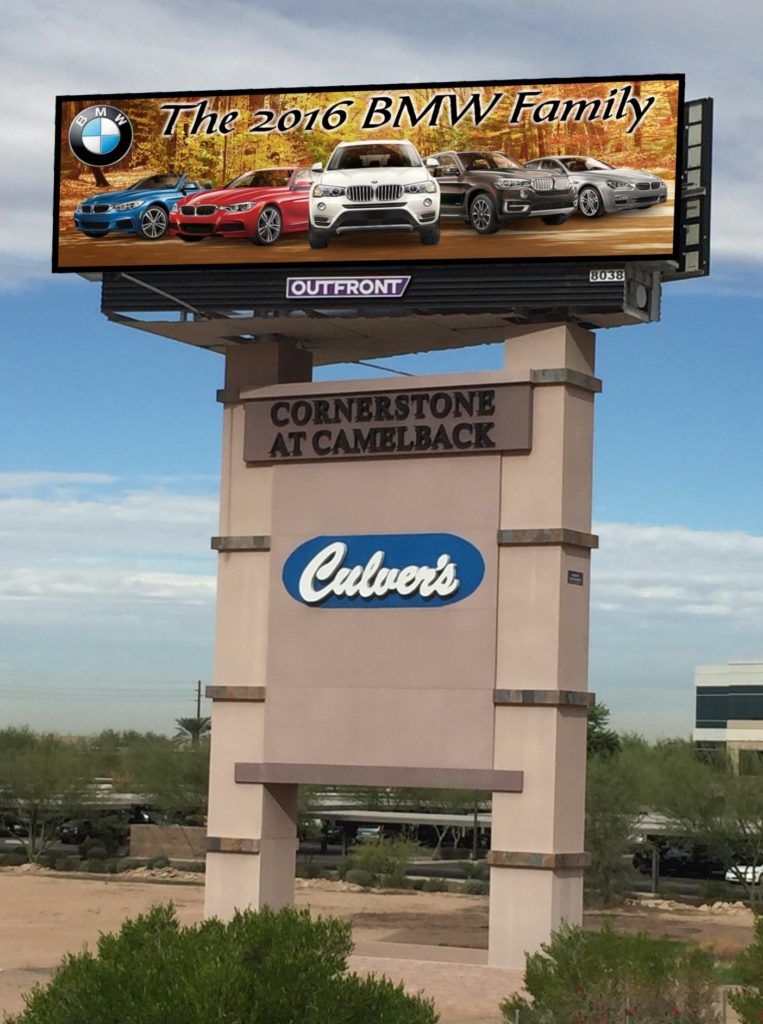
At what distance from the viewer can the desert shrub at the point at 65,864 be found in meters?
80.8

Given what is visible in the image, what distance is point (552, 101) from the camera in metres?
37.7

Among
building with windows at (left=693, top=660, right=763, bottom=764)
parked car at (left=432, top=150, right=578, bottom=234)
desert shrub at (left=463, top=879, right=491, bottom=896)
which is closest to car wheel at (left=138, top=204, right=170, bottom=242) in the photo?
parked car at (left=432, top=150, right=578, bottom=234)

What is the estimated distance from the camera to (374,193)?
38.5m

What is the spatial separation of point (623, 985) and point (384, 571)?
13765 millimetres

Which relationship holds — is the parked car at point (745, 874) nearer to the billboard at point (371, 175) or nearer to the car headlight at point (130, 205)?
the billboard at point (371, 175)

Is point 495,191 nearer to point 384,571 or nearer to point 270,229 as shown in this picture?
point 270,229

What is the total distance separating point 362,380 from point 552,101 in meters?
7.05

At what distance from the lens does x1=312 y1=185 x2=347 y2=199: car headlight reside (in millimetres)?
38719

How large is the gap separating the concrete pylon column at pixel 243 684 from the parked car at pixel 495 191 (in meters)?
5.01

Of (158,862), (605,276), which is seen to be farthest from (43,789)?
(605,276)

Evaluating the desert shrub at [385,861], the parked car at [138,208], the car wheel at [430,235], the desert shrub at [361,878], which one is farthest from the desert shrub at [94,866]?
the car wheel at [430,235]

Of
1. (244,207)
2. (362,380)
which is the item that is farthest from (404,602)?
(244,207)

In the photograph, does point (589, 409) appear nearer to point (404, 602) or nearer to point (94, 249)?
point (404, 602)

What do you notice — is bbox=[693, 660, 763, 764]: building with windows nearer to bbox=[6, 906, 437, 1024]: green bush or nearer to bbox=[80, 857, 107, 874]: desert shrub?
bbox=[80, 857, 107, 874]: desert shrub
